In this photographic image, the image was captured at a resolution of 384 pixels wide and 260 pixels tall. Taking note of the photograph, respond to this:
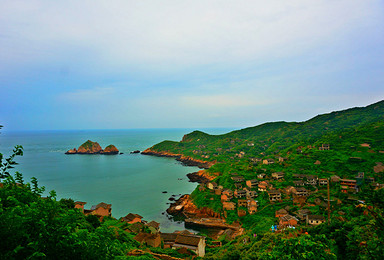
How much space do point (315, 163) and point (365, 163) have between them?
10.2m

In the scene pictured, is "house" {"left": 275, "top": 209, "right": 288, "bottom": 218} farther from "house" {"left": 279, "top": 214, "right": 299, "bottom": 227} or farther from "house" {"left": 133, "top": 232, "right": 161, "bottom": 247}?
"house" {"left": 133, "top": 232, "right": 161, "bottom": 247}

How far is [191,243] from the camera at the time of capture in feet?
69.8

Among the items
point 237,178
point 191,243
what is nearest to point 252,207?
point 237,178

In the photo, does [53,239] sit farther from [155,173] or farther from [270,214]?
[155,173]

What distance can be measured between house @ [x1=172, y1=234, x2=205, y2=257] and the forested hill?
223 feet

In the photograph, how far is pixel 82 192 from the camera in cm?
4744

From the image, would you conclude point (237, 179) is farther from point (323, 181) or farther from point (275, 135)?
point (275, 135)

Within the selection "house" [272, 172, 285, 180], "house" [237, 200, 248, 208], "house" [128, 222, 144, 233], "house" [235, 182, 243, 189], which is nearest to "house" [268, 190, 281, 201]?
"house" [237, 200, 248, 208]

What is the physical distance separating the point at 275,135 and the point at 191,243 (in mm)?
113841

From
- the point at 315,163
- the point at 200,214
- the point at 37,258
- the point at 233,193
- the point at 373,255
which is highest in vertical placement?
the point at 37,258

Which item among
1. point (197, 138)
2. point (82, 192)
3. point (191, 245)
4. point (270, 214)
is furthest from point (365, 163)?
point (197, 138)

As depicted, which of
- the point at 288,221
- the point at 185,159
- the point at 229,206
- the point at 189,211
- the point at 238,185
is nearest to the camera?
the point at 288,221

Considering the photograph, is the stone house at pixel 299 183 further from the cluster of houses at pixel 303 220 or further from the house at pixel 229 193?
the house at pixel 229 193

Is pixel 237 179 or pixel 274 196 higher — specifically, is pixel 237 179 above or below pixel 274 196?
above
